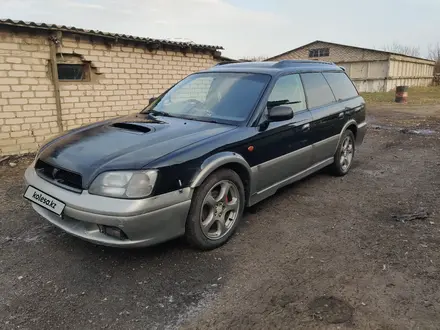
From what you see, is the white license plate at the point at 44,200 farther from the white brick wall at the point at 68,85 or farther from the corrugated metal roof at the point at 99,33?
the corrugated metal roof at the point at 99,33

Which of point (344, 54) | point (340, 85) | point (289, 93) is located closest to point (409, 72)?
point (344, 54)

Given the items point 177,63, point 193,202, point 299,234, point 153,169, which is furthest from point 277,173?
point 177,63

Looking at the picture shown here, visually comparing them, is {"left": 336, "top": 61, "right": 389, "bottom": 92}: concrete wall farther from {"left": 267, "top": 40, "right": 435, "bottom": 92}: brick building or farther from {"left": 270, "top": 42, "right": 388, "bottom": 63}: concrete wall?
{"left": 270, "top": 42, "right": 388, "bottom": 63}: concrete wall

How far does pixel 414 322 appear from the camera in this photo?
2.39 metres

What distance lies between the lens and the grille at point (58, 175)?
291cm

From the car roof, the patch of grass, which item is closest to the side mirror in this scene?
the car roof

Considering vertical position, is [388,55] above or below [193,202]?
above

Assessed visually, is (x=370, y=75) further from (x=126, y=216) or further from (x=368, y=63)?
(x=126, y=216)

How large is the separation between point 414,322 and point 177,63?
890 cm

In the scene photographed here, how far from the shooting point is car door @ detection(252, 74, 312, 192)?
378cm

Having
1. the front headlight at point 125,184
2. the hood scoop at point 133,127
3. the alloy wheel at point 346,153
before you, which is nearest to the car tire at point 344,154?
the alloy wheel at point 346,153

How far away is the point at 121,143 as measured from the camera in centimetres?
312

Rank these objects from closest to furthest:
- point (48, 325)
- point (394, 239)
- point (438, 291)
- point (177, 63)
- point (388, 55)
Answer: point (48, 325) → point (438, 291) → point (394, 239) → point (177, 63) → point (388, 55)

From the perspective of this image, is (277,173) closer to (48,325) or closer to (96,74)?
(48,325)
